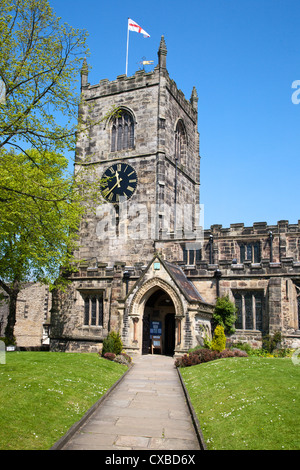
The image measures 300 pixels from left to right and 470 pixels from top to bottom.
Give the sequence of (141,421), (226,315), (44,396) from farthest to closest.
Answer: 1. (226,315)
2. (44,396)
3. (141,421)

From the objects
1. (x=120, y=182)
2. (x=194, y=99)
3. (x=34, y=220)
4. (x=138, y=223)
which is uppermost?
(x=194, y=99)

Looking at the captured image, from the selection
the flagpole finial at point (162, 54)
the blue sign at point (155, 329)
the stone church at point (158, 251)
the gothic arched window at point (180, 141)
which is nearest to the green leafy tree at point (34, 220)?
the stone church at point (158, 251)

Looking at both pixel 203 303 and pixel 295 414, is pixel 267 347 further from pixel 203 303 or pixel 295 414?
pixel 295 414

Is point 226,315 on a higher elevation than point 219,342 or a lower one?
higher

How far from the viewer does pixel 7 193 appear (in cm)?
1598

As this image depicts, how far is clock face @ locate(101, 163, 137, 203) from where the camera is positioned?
3959 cm

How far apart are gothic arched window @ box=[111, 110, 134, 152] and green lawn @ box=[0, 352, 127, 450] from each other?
25637mm

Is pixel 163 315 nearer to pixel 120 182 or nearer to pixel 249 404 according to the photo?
pixel 120 182

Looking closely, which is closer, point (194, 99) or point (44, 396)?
point (44, 396)

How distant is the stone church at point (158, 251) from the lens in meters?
26.8

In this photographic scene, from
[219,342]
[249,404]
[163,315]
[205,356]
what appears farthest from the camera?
[163,315]

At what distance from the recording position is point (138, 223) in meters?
38.3

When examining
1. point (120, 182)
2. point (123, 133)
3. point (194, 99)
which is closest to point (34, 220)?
point (120, 182)

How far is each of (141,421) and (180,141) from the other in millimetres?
35860
